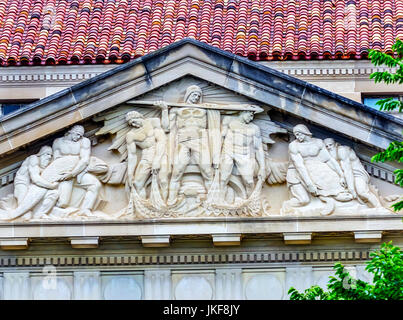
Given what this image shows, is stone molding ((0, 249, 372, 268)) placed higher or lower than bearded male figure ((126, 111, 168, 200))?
lower

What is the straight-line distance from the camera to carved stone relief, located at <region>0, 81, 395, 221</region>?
4100 centimetres

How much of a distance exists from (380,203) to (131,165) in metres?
4.51

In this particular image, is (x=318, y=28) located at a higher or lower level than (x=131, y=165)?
higher

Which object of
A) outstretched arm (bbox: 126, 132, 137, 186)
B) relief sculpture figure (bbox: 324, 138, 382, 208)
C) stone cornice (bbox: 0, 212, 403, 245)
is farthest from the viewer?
outstretched arm (bbox: 126, 132, 137, 186)

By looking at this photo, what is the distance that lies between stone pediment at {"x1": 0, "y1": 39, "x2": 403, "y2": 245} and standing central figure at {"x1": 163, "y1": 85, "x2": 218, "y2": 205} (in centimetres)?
2

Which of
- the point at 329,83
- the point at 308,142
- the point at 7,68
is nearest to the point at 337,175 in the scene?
the point at 308,142

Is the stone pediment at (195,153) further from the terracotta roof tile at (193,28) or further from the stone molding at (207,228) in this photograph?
the terracotta roof tile at (193,28)

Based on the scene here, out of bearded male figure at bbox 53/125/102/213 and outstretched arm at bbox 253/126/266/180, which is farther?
bearded male figure at bbox 53/125/102/213

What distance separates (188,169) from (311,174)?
7.23ft

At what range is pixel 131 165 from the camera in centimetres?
4138

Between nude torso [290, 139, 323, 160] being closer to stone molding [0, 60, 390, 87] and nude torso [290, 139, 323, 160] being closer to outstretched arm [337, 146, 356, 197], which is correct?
outstretched arm [337, 146, 356, 197]

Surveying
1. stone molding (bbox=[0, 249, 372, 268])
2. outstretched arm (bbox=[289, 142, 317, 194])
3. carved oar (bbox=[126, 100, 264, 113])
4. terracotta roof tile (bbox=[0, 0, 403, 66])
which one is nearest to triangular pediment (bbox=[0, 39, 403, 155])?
carved oar (bbox=[126, 100, 264, 113])

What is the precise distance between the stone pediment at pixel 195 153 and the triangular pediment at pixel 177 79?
0.7 inches

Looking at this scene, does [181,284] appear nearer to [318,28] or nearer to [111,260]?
[111,260]
